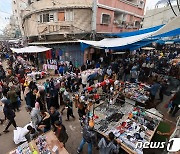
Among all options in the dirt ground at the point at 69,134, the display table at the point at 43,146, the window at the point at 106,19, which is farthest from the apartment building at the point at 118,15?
the display table at the point at 43,146

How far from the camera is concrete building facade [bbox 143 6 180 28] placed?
24091mm

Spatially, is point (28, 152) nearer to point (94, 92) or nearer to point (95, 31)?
point (94, 92)

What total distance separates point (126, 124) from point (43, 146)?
3112 millimetres

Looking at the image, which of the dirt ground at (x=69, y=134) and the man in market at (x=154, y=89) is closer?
the dirt ground at (x=69, y=134)

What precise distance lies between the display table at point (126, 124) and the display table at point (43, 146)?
5.04 ft

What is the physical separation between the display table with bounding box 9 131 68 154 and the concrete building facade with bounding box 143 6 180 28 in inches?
1043

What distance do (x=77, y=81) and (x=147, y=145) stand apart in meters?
6.82

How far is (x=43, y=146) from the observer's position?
4.29m

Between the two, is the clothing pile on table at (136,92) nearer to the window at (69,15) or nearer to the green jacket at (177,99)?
the green jacket at (177,99)

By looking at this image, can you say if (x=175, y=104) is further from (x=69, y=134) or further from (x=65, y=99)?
(x=65, y=99)

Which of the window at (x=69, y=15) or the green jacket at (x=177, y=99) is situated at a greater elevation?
the window at (x=69, y=15)

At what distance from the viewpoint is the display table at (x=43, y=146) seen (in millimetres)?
4113

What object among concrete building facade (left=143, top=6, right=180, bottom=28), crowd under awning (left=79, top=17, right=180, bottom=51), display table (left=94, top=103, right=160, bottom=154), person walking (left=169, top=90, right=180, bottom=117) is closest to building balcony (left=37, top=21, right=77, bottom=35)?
crowd under awning (left=79, top=17, right=180, bottom=51)

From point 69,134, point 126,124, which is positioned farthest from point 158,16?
point 69,134
